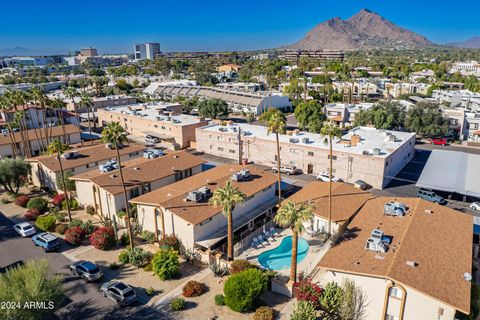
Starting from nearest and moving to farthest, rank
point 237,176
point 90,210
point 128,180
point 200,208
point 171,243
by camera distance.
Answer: point 171,243
point 200,208
point 128,180
point 237,176
point 90,210

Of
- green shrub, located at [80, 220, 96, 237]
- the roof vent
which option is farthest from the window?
green shrub, located at [80, 220, 96, 237]

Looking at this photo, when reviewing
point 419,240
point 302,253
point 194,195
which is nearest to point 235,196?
point 194,195

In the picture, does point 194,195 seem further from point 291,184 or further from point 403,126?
point 403,126

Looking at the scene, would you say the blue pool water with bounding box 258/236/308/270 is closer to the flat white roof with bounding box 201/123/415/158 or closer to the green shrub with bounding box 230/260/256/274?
the green shrub with bounding box 230/260/256/274

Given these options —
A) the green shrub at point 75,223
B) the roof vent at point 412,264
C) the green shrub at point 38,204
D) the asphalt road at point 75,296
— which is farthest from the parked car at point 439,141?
the green shrub at point 38,204

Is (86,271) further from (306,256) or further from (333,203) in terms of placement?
(333,203)

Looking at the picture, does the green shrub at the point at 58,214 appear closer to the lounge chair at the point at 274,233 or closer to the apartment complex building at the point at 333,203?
the lounge chair at the point at 274,233

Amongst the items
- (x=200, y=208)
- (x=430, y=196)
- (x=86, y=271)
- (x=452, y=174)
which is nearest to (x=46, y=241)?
(x=86, y=271)
